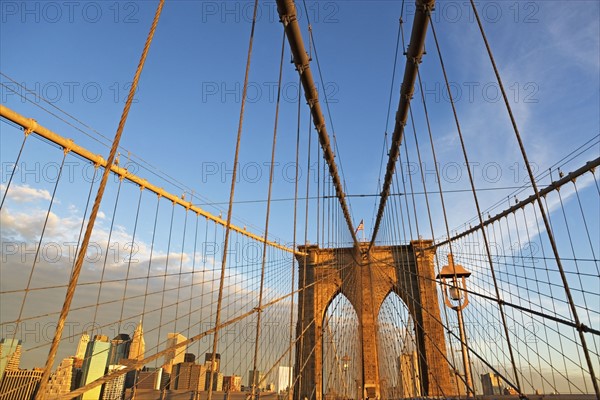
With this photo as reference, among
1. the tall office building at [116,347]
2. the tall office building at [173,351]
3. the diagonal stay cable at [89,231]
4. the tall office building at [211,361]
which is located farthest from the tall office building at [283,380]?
the diagonal stay cable at [89,231]

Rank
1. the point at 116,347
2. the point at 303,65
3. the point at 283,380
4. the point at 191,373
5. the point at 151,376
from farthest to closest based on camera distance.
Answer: the point at 151,376
the point at 191,373
the point at 283,380
the point at 116,347
the point at 303,65

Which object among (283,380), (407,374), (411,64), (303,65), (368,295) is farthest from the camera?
(368,295)

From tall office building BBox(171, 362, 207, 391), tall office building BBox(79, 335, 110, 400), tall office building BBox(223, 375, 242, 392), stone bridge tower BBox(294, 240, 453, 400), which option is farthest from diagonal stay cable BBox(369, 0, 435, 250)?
tall office building BBox(223, 375, 242, 392)

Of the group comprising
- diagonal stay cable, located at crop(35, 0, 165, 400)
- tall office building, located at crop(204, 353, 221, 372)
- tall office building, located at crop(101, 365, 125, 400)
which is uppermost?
diagonal stay cable, located at crop(35, 0, 165, 400)

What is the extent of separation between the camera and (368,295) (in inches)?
736

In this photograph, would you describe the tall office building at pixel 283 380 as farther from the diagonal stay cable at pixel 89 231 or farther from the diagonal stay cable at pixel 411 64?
the diagonal stay cable at pixel 411 64

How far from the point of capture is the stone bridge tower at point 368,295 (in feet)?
55.2

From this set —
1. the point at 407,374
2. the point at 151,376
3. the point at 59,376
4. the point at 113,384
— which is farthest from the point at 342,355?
the point at 113,384

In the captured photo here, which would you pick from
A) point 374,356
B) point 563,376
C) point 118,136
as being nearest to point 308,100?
point 118,136

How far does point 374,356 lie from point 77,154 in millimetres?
17449

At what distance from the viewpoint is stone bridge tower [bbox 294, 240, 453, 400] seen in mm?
16828

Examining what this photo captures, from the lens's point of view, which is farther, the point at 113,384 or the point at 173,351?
the point at 113,384

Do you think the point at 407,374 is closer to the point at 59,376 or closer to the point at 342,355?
the point at 342,355

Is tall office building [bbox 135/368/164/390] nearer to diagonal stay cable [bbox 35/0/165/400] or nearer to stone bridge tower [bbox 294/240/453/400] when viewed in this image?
diagonal stay cable [bbox 35/0/165/400]
